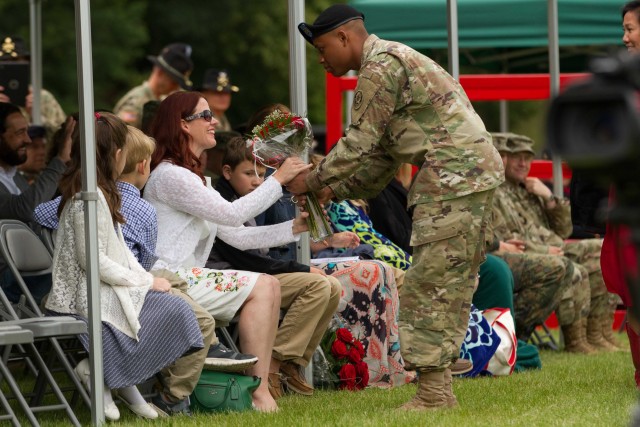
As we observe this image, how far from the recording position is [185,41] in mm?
26984

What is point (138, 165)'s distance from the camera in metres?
6.01

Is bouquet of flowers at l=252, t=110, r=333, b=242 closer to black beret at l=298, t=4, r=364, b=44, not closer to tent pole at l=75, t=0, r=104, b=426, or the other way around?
black beret at l=298, t=4, r=364, b=44

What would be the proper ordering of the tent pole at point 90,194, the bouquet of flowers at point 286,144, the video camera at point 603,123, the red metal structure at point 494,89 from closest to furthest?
the video camera at point 603,123
the tent pole at point 90,194
the bouquet of flowers at point 286,144
the red metal structure at point 494,89

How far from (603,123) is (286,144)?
384 cm

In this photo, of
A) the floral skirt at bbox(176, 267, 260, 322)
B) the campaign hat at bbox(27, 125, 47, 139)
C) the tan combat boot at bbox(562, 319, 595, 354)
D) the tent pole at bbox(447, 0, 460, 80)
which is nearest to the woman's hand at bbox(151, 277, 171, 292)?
the floral skirt at bbox(176, 267, 260, 322)

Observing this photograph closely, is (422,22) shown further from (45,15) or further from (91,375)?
(45,15)

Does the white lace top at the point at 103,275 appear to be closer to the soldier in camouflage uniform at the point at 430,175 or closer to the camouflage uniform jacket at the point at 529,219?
the soldier in camouflage uniform at the point at 430,175

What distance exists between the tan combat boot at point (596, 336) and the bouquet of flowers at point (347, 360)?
2.82 metres

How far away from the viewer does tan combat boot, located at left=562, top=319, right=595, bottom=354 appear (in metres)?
9.12

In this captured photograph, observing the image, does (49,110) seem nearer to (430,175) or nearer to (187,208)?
(187,208)

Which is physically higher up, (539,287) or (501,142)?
(501,142)

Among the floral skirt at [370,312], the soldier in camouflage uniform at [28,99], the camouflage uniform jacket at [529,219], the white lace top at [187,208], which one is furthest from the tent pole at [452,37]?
the soldier in camouflage uniform at [28,99]

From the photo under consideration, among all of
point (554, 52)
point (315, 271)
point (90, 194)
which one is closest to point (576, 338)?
point (554, 52)

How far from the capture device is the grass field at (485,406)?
17.5ft
